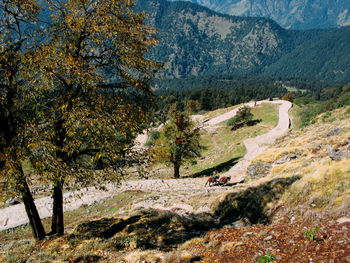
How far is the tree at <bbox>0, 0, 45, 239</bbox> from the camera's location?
280 inches

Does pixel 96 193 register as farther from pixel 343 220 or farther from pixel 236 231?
pixel 343 220

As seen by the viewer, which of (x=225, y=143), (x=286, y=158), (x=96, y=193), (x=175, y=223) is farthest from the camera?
(x=225, y=143)

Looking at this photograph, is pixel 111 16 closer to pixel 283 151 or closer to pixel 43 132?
pixel 43 132

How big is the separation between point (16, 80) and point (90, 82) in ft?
7.35

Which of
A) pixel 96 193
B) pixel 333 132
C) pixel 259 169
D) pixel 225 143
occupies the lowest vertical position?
pixel 225 143

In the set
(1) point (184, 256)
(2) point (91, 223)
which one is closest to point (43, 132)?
(1) point (184, 256)

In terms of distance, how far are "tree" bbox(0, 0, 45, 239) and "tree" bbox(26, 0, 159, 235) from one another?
0.47 metres

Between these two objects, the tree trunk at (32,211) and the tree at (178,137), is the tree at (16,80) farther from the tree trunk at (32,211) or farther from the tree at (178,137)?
the tree at (178,137)

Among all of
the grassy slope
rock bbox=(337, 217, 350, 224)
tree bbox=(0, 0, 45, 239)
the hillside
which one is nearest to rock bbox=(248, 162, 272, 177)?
the hillside

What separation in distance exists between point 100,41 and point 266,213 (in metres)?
9.64

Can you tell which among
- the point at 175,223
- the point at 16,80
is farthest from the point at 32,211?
the point at 175,223

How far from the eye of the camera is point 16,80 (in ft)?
24.6

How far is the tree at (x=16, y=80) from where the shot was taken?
280 inches

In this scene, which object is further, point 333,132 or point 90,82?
point 333,132
